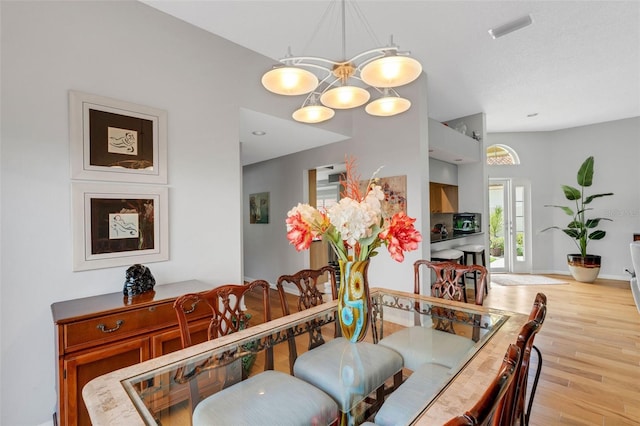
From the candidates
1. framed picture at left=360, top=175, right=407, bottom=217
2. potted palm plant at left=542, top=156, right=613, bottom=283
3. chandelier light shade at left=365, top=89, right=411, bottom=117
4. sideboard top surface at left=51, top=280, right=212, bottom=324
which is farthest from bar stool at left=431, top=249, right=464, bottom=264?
sideboard top surface at left=51, top=280, right=212, bottom=324

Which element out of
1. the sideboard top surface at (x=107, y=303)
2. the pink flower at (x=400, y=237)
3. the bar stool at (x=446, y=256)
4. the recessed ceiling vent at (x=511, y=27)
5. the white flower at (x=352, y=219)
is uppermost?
the recessed ceiling vent at (x=511, y=27)

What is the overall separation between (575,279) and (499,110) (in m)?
3.61

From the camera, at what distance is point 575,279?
226 inches

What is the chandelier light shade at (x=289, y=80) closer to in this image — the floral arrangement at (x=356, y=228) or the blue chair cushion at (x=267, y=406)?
the floral arrangement at (x=356, y=228)

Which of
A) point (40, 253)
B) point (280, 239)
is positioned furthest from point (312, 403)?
point (280, 239)

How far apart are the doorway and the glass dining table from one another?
559cm

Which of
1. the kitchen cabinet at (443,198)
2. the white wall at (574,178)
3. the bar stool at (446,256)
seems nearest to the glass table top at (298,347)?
the bar stool at (446,256)

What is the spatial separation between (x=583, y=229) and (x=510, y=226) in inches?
49.3

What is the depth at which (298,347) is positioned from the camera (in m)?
1.52

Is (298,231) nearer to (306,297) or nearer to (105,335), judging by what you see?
(306,297)

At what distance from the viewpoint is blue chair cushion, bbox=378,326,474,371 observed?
1.48m

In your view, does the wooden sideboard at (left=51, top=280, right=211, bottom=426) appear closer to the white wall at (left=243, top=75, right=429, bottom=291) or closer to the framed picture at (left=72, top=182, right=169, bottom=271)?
the framed picture at (left=72, top=182, right=169, bottom=271)

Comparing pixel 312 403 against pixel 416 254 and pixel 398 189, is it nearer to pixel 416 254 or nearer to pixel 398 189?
pixel 416 254

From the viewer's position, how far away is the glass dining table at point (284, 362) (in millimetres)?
916
